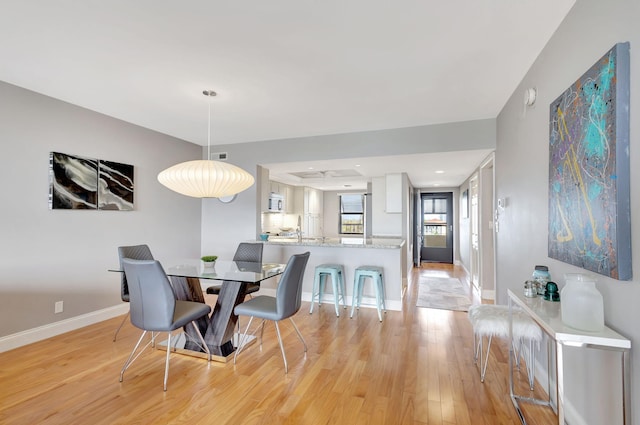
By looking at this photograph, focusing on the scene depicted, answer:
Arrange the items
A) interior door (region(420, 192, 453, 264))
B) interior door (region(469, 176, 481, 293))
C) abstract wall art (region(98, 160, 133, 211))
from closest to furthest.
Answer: abstract wall art (region(98, 160, 133, 211)) → interior door (region(469, 176, 481, 293)) → interior door (region(420, 192, 453, 264))

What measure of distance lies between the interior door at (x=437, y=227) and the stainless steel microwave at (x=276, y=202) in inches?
161

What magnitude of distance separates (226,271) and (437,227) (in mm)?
7129

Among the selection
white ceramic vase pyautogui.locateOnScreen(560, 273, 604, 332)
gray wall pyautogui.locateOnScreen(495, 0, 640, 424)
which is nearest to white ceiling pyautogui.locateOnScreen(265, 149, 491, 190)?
gray wall pyautogui.locateOnScreen(495, 0, 640, 424)

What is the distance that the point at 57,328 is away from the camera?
324cm

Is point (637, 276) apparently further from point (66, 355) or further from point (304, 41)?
point (66, 355)

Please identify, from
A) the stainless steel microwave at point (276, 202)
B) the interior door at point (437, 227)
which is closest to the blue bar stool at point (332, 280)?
the stainless steel microwave at point (276, 202)

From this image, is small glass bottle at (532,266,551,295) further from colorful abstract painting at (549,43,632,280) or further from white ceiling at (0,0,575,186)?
white ceiling at (0,0,575,186)

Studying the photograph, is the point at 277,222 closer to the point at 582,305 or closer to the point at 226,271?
the point at 226,271


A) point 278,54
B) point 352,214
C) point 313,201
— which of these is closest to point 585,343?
point 278,54

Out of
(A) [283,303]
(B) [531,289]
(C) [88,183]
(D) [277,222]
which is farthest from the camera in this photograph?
(D) [277,222]

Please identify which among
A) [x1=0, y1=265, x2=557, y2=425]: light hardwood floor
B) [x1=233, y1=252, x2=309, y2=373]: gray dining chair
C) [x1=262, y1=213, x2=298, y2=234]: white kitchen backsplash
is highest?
[x1=262, y1=213, x2=298, y2=234]: white kitchen backsplash

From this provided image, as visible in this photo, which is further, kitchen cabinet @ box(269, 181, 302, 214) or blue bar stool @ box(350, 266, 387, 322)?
kitchen cabinet @ box(269, 181, 302, 214)

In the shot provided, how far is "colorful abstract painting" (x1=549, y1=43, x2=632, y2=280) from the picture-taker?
1296 millimetres

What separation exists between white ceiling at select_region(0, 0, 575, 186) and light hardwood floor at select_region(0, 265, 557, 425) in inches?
98.0
